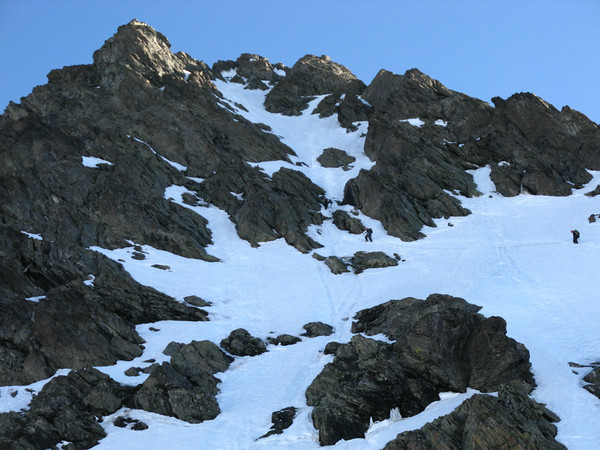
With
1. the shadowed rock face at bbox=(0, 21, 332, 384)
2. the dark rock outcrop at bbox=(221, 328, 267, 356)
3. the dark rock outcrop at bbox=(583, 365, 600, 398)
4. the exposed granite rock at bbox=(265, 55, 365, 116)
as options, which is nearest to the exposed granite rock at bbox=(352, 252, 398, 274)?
the shadowed rock face at bbox=(0, 21, 332, 384)

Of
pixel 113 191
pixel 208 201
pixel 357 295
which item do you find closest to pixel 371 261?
pixel 357 295

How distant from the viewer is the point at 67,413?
24375 mm

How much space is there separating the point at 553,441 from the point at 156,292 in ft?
87.4

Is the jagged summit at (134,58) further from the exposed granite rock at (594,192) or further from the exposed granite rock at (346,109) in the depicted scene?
the exposed granite rock at (594,192)

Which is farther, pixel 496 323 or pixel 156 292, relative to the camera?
Answer: pixel 156 292

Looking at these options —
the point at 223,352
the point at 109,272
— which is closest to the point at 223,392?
the point at 223,352

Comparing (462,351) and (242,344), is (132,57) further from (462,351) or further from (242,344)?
(462,351)

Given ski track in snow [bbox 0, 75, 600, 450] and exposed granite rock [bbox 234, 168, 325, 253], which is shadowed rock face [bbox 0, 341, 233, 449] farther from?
exposed granite rock [bbox 234, 168, 325, 253]

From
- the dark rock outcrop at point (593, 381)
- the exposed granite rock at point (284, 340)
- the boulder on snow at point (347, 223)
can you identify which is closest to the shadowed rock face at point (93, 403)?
the exposed granite rock at point (284, 340)

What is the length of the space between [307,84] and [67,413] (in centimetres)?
9201

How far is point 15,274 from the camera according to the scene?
3300 centimetres

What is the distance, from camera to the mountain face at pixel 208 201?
25.0 metres

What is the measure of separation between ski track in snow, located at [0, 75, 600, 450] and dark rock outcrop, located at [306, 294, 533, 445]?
0.72 metres

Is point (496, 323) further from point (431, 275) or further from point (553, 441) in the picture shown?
point (431, 275)
